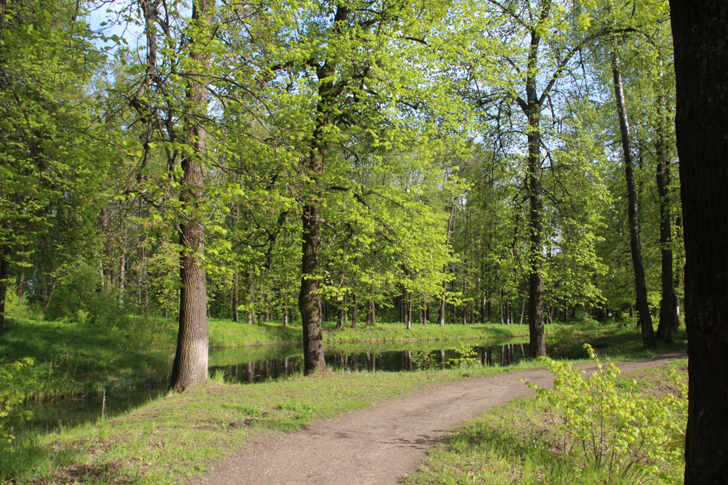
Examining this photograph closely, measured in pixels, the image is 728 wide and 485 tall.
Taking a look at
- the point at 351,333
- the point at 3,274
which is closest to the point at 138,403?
the point at 3,274

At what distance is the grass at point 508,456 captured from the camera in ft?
14.4

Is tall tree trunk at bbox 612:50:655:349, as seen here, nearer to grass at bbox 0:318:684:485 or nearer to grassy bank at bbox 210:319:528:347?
grass at bbox 0:318:684:485

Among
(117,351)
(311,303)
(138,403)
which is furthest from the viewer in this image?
(117,351)

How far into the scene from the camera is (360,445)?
5535 millimetres

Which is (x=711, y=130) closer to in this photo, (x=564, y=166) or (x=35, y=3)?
(x=35, y=3)

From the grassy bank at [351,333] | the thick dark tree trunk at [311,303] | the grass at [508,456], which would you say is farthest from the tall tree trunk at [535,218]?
the grassy bank at [351,333]

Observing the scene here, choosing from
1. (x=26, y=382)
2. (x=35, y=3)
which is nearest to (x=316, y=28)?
(x=35, y=3)

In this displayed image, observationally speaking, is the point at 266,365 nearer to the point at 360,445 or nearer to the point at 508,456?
the point at 360,445

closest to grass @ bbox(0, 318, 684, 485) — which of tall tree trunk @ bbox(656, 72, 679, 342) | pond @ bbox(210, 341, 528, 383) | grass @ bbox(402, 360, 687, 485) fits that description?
pond @ bbox(210, 341, 528, 383)

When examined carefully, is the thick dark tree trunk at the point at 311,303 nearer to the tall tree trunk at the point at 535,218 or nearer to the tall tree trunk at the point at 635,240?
the tall tree trunk at the point at 535,218

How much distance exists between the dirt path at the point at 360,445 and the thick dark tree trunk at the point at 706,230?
3188mm

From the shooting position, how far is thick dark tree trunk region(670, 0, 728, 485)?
2002 millimetres

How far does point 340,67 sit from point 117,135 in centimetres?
641

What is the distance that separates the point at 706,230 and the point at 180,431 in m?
6.13
